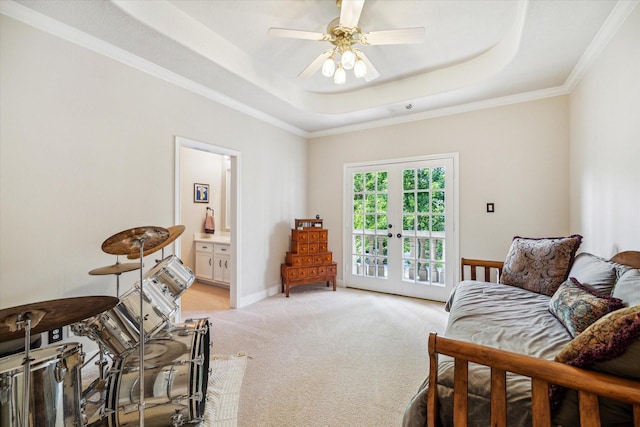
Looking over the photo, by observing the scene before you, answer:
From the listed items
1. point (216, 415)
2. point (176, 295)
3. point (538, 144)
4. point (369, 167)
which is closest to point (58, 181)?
point (176, 295)

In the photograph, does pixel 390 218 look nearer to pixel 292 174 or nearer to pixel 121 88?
pixel 292 174

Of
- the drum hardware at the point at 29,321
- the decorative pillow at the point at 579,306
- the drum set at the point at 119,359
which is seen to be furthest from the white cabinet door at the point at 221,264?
the decorative pillow at the point at 579,306

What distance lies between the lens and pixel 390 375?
6.79 ft

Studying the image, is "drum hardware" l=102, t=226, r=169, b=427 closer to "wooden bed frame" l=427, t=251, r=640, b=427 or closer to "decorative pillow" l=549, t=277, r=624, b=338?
"wooden bed frame" l=427, t=251, r=640, b=427

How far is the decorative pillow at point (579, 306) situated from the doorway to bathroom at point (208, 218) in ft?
10.4

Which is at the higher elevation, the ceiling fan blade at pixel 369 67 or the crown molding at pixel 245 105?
the crown molding at pixel 245 105

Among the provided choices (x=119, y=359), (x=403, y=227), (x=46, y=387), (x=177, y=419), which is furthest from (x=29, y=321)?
(x=403, y=227)

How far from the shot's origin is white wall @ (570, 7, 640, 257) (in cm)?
181

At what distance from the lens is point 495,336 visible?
4.82 feet

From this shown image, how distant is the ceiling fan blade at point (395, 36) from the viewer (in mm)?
1942

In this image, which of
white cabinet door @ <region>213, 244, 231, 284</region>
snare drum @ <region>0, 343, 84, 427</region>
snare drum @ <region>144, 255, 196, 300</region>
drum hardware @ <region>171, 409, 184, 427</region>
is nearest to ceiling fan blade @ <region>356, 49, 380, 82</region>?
snare drum @ <region>144, 255, 196, 300</region>

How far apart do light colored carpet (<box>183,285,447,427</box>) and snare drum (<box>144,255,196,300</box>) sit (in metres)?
0.85

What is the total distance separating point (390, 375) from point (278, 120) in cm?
357

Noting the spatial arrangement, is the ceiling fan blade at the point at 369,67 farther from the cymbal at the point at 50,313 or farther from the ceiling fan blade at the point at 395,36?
the cymbal at the point at 50,313
